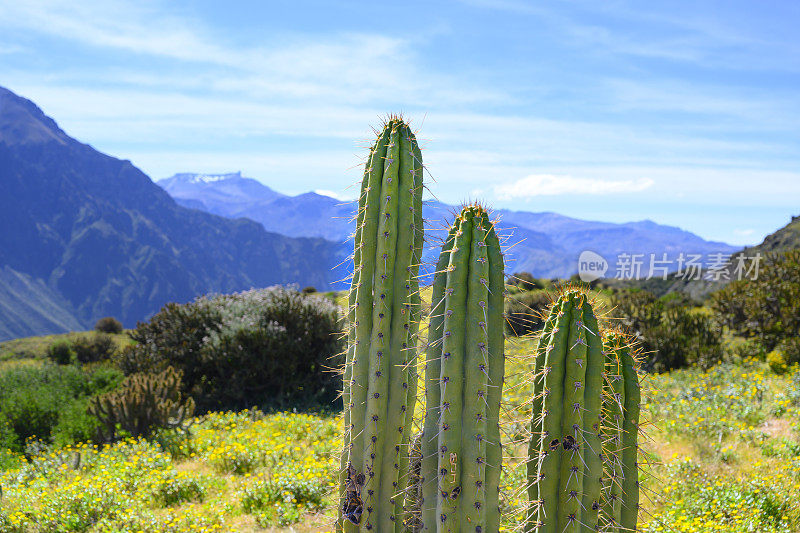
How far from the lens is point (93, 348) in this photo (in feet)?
65.8

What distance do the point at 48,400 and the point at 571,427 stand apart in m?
9.82

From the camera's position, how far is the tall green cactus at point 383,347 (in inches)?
135

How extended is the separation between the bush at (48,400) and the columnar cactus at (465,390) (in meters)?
7.39

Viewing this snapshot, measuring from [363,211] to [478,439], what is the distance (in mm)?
1589

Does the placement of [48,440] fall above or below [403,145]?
below

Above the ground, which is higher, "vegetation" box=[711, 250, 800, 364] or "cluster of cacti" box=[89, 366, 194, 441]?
"vegetation" box=[711, 250, 800, 364]

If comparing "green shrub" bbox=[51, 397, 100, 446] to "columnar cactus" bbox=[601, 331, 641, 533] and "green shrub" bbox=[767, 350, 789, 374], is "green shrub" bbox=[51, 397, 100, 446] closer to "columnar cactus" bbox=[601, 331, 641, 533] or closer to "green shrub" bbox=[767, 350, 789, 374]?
"columnar cactus" bbox=[601, 331, 641, 533]

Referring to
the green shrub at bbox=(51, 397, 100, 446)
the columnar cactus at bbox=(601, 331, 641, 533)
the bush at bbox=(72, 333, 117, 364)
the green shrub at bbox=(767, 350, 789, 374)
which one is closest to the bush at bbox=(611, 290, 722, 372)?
the green shrub at bbox=(767, 350, 789, 374)

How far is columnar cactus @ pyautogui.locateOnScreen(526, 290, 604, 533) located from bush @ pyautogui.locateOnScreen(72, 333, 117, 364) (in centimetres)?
1919

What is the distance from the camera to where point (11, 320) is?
602 ft

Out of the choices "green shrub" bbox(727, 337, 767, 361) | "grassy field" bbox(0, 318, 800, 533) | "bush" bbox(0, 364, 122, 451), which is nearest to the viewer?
"grassy field" bbox(0, 318, 800, 533)

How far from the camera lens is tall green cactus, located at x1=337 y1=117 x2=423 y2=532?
3.44 meters

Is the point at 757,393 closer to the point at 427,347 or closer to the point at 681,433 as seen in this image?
the point at 681,433

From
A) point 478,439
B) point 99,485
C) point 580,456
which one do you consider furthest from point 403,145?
point 99,485
